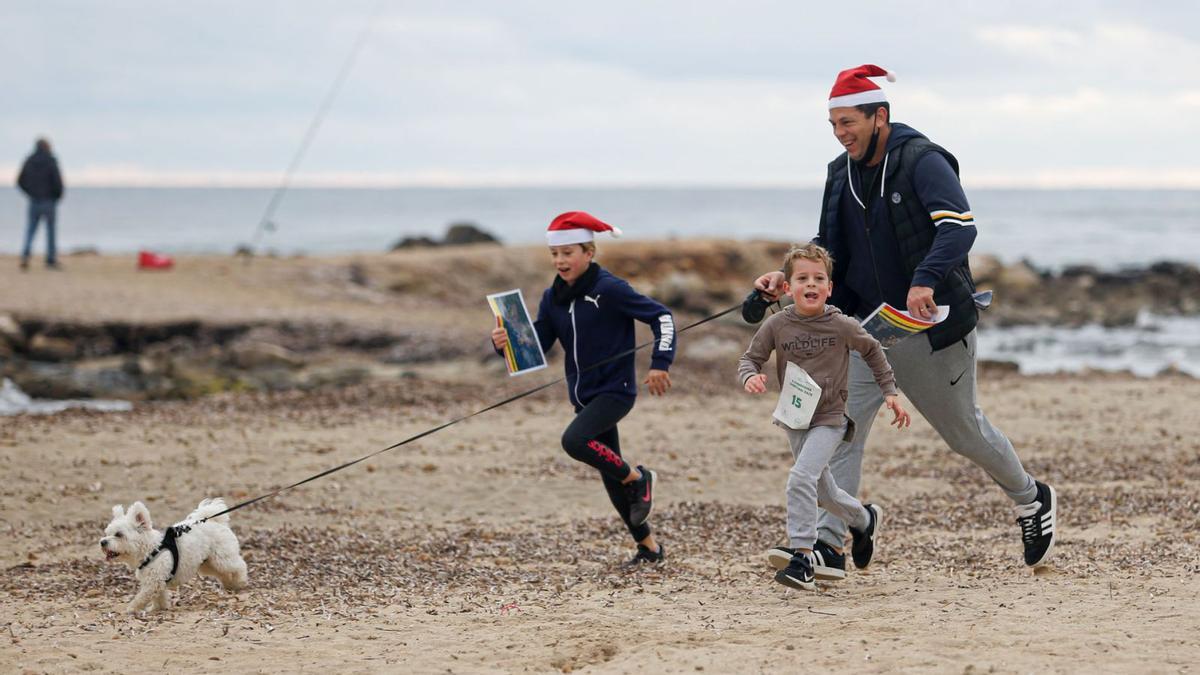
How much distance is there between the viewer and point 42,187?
2209 cm

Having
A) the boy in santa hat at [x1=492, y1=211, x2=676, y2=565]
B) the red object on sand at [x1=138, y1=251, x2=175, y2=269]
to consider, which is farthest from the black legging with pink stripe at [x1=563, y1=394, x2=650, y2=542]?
the red object on sand at [x1=138, y1=251, x2=175, y2=269]

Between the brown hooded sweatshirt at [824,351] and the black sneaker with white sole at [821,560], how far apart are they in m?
0.60

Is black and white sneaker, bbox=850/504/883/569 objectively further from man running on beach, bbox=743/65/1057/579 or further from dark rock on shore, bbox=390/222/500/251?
dark rock on shore, bbox=390/222/500/251

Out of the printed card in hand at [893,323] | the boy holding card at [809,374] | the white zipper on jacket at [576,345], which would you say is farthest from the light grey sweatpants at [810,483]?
the white zipper on jacket at [576,345]

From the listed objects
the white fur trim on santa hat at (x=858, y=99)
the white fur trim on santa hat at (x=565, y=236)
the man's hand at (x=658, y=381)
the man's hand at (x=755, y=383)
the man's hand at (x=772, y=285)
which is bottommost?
the man's hand at (x=658, y=381)

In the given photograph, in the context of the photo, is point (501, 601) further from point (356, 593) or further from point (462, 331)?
point (462, 331)

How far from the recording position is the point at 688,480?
9914mm

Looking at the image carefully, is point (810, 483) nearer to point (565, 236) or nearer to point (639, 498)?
point (639, 498)

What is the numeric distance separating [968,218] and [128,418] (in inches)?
350

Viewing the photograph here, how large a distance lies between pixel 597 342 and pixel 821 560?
1.60 m

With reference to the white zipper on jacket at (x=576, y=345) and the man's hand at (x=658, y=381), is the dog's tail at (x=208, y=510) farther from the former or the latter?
the man's hand at (x=658, y=381)

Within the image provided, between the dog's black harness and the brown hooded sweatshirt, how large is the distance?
2.68 m

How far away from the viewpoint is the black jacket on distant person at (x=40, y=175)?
22.0 meters

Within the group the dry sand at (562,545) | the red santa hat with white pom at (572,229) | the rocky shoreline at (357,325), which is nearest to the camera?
the dry sand at (562,545)
